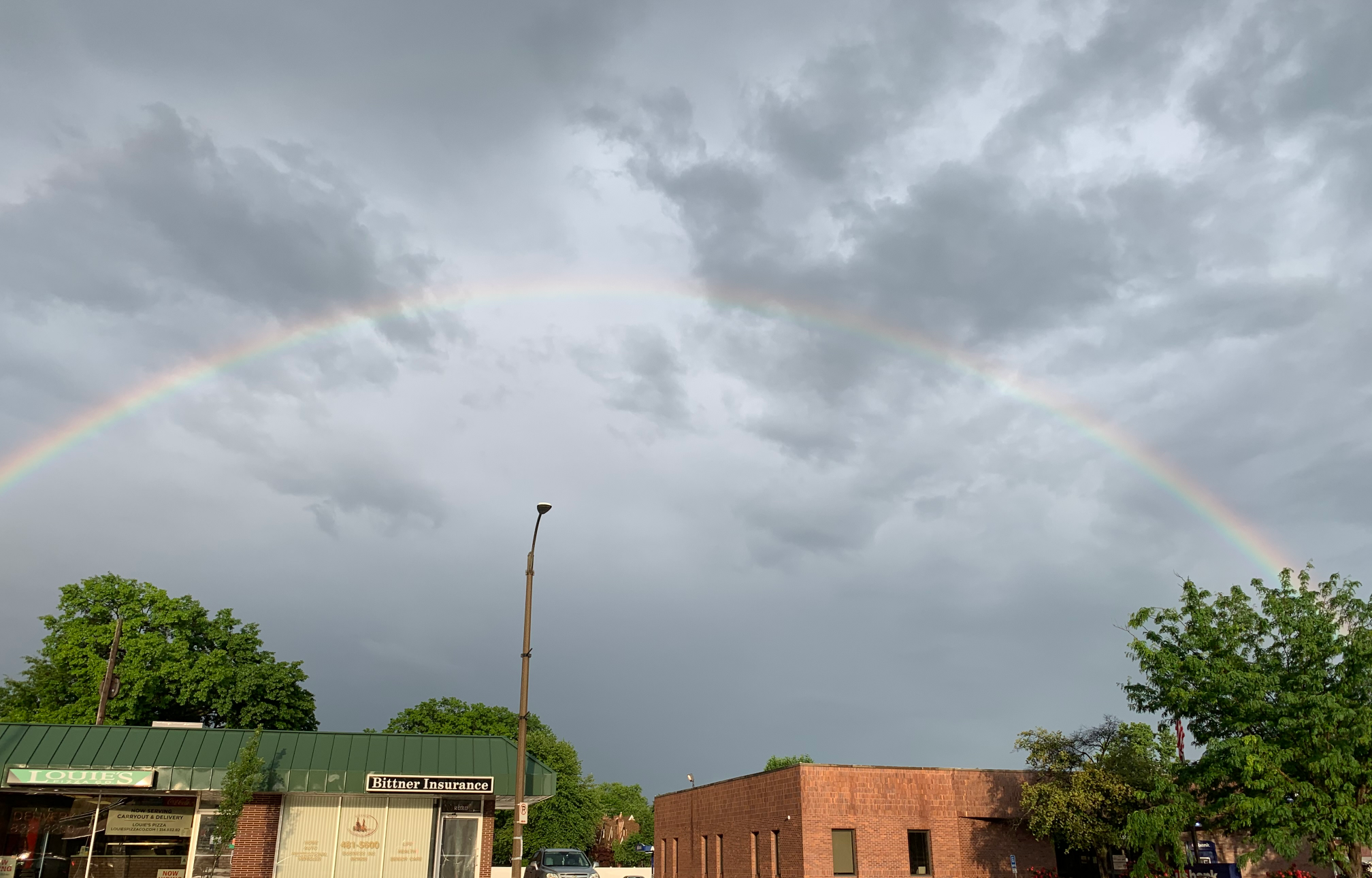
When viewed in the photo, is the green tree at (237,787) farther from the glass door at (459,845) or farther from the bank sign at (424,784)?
the glass door at (459,845)

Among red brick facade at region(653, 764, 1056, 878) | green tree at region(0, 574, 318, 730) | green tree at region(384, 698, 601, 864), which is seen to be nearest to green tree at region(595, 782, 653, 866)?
green tree at region(384, 698, 601, 864)

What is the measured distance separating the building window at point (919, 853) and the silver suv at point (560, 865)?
41.9ft

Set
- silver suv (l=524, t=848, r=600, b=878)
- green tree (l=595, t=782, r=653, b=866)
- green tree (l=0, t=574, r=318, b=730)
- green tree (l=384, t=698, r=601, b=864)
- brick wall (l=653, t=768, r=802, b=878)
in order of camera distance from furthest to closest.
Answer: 1. green tree (l=595, t=782, r=653, b=866)
2. green tree (l=384, t=698, r=601, b=864)
3. green tree (l=0, t=574, r=318, b=730)
4. brick wall (l=653, t=768, r=802, b=878)
5. silver suv (l=524, t=848, r=600, b=878)

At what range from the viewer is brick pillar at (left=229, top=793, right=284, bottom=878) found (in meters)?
27.0

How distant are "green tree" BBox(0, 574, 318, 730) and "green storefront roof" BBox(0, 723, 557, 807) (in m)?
36.0

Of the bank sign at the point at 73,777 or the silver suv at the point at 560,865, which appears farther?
the silver suv at the point at 560,865

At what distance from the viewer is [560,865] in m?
32.5

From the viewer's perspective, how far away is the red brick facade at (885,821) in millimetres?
36406

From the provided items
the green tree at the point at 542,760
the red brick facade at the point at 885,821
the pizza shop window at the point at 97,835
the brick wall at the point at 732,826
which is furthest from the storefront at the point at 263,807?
the green tree at the point at 542,760

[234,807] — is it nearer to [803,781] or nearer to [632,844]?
[803,781]

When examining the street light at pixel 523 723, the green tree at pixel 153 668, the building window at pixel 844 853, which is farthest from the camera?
the green tree at pixel 153 668

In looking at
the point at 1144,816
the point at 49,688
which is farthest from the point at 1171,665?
the point at 49,688

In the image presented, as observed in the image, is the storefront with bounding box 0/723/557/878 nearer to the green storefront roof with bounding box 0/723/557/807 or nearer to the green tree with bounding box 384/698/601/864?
the green storefront roof with bounding box 0/723/557/807

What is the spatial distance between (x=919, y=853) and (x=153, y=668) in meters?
48.5
